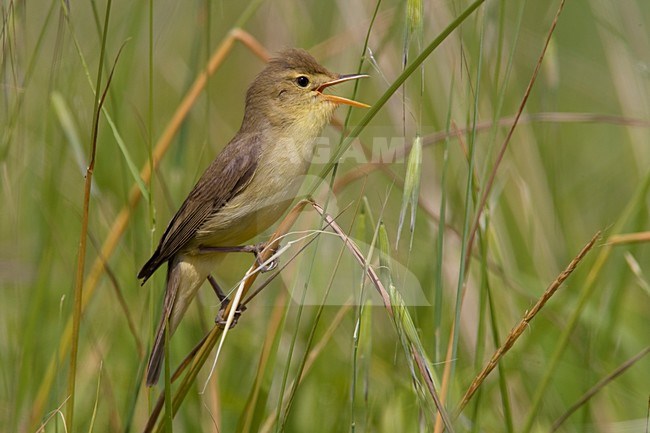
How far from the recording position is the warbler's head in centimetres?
328

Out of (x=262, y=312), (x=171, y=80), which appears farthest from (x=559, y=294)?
(x=171, y=80)

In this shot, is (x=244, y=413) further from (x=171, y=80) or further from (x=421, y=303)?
(x=171, y=80)

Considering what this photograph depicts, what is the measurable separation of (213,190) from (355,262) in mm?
938

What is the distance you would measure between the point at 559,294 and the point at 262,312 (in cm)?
114

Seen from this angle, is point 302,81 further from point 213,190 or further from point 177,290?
point 177,290

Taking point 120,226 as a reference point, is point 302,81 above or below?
above

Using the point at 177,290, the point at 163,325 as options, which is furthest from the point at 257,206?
the point at 163,325

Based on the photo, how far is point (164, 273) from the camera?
3473mm

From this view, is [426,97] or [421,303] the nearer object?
[421,303]

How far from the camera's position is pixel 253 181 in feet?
10.6

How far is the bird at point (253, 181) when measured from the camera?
3105mm

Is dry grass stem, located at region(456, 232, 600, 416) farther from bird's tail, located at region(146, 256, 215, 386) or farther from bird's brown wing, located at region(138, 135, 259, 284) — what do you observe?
bird's brown wing, located at region(138, 135, 259, 284)

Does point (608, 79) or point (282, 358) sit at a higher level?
point (608, 79)

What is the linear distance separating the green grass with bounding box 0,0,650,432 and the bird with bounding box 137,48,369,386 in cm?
10
